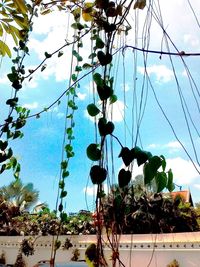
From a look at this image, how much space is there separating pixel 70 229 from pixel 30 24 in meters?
11.8

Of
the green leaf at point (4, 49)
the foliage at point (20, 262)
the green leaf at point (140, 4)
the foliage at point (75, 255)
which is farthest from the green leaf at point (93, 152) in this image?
the foliage at point (20, 262)

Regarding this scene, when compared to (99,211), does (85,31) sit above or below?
above

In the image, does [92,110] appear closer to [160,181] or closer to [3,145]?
[160,181]

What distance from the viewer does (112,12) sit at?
0.86 metres

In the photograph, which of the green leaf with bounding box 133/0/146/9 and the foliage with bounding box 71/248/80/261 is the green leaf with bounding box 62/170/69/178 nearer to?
the green leaf with bounding box 133/0/146/9

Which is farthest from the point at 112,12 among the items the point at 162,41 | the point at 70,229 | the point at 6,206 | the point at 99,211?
the point at 6,206

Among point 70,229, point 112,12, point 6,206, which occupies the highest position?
point 6,206

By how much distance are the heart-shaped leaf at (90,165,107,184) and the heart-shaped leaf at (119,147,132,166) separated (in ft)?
0.13

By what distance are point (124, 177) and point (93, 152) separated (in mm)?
71

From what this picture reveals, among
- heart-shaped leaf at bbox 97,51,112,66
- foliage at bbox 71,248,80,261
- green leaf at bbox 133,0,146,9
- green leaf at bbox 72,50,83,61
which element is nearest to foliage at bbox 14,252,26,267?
foliage at bbox 71,248,80,261

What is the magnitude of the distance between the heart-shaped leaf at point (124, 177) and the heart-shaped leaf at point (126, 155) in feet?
0.06

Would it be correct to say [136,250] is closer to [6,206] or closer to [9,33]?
[6,206]

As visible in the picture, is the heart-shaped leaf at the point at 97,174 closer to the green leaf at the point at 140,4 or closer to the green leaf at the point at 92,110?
the green leaf at the point at 92,110

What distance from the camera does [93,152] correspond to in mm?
680
